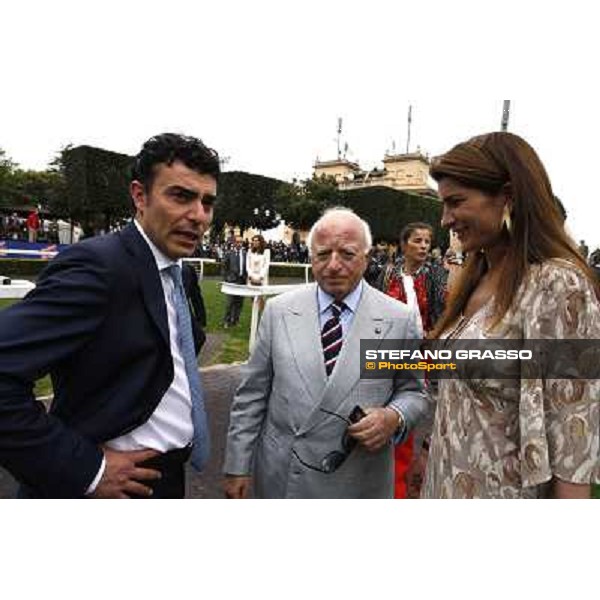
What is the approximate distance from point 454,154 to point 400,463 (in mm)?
2320

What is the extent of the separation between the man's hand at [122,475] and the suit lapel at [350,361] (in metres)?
0.77

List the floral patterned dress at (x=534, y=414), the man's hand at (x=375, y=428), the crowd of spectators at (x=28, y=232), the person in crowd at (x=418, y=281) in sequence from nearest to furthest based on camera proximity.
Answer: the floral patterned dress at (x=534, y=414), the man's hand at (x=375, y=428), the person in crowd at (x=418, y=281), the crowd of spectators at (x=28, y=232)

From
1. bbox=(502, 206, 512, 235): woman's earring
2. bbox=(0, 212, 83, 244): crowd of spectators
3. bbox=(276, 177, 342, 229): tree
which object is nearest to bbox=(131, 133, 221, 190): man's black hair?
bbox=(502, 206, 512, 235): woman's earring

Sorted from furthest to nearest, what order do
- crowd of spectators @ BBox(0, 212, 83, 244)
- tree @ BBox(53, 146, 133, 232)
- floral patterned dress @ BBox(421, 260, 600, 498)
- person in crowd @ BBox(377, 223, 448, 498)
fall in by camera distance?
crowd of spectators @ BBox(0, 212, 83, 244), tree @ BBox(53, 146, 133, 232), person in crowd @ BBox(377, 223, 448, 498), floral patterned dress @ BBox(421, 260, 600, 498)

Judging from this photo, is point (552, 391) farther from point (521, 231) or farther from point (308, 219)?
point (308, 219)

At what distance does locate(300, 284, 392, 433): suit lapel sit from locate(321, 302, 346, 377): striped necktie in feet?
0.18

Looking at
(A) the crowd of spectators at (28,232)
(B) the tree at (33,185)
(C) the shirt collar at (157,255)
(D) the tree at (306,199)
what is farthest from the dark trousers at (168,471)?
(B) the tree at (33,185)

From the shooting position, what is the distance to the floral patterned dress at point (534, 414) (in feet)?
4.69

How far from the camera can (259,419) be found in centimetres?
235

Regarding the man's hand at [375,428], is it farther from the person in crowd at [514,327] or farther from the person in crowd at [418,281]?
the person in crowd at [418,281]

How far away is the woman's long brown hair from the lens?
5.08 ft

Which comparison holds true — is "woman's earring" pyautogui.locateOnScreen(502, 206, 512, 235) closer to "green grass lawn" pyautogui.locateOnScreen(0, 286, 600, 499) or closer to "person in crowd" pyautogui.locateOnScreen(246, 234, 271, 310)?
"green grass lawn" pyautogui.locateOnScreen(0, 286, 600, 499)

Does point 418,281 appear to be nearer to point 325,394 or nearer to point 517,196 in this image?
point 325,394
